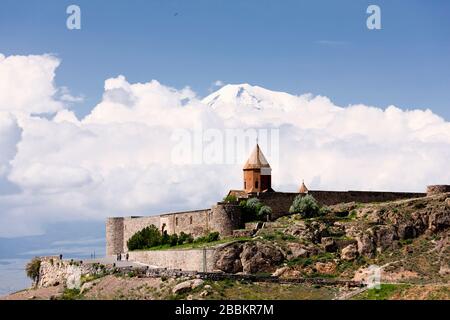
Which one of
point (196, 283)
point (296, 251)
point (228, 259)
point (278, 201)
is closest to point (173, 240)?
point (278, 201)

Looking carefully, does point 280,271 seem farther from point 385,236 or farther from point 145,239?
point 145,239

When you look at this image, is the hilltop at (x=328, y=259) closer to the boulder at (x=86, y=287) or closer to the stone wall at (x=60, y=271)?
the boulder at (x=86, y=287)

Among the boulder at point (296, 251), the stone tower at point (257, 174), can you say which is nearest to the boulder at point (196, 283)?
the boulder at point (296, 251)

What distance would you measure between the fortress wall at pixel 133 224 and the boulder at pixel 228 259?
16.0 metres

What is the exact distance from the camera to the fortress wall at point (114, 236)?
78.4 m

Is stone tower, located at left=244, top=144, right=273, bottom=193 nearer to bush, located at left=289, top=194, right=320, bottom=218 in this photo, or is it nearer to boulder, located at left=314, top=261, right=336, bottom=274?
bush, located at left=289, top=194, right=320, bottom=218

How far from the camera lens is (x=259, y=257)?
59812 millimetres

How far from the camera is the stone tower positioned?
72.8 m

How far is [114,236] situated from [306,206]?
18054mm
